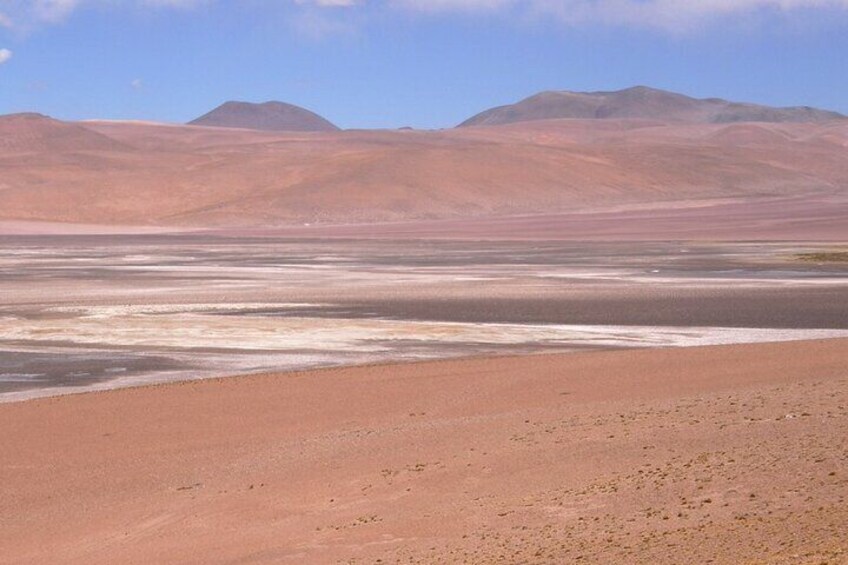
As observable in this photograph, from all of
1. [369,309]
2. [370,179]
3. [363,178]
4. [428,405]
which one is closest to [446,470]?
[428,405]

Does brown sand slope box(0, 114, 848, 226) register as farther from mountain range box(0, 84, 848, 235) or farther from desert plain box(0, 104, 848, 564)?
desert plain box(0, 104, 848, 564)

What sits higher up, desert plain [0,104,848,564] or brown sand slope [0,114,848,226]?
brown sand slope [0,114,848,226]

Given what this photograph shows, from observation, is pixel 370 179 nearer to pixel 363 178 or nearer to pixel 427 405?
pixel 363 178

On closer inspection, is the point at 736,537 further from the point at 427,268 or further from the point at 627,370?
the point at 427,268

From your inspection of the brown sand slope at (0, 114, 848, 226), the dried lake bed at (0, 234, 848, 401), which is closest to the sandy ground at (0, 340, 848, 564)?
the dried lake bed at (0, 234, 848, 401)

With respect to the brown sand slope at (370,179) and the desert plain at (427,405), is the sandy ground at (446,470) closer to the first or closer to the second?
the desert plain at (427,405)

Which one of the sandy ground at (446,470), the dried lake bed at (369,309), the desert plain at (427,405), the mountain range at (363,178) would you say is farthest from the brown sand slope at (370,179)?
the sandy ground at (446,470)
